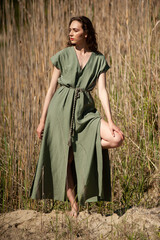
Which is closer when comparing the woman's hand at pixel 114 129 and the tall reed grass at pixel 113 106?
the woman's hand at pixel 114 129

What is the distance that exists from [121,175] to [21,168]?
0.76 meters

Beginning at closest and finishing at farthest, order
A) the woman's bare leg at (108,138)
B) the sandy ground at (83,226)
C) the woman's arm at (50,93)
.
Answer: the woman's bare leg at (108,138) < the sandy ground at (83,226) < the woman's arm at (50,93)

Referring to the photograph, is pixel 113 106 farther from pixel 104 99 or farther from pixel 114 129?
pixel 114 129

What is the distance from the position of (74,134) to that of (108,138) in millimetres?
245

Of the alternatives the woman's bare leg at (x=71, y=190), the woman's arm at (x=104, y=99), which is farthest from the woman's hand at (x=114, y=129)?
the woman's bare leg at (x=71, y=190)

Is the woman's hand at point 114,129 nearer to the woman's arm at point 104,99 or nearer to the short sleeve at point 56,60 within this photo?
the woman's arm at point 104,99

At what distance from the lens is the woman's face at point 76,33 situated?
1.86 meters

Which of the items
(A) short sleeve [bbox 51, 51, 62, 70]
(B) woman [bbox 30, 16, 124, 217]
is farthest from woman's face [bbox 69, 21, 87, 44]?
(A) short sleeve [bbox 51, 51, 62, 70]

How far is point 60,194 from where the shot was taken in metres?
1.94

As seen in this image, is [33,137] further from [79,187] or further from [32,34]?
[32,34]

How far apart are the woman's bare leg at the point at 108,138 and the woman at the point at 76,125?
0.01 meters

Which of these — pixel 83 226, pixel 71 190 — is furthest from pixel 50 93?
pixel 83 226

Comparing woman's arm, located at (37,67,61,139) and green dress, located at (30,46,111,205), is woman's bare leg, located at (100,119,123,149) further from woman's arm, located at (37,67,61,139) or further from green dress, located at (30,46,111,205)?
woman's arm, located at (37,67,61,139)

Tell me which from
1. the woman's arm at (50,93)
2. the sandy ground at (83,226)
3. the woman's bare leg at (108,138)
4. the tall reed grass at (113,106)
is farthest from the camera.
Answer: the tall reed grass at (113,106)
